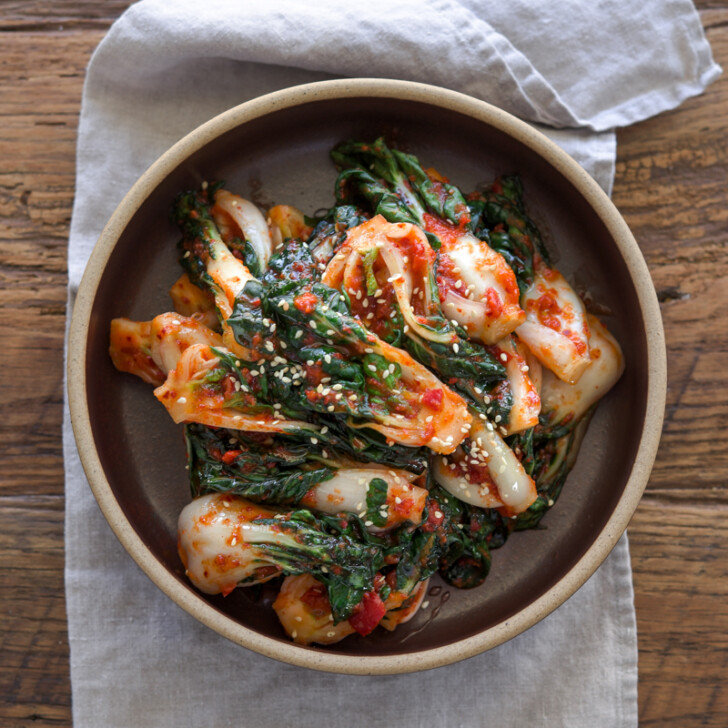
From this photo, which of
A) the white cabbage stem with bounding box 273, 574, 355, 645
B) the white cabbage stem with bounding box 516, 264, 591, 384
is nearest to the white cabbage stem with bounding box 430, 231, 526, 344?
the white cabbage stem with bounding box 516, 264, 591, 384

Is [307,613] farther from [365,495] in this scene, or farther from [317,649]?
[365,495]

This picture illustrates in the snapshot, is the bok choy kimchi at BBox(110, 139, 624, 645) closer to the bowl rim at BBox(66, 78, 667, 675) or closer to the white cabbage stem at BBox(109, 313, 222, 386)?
the white cabbage stem at BBox(109, 313, 222, 386)

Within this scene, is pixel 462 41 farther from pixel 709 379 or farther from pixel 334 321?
pixel 709 379

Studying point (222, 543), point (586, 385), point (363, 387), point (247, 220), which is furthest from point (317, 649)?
point (247, 220)

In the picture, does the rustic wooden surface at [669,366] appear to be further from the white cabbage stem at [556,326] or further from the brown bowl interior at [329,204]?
the white cabbage stem at [556,326]

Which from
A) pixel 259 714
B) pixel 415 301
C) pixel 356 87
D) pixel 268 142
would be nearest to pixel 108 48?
pixel 268 142

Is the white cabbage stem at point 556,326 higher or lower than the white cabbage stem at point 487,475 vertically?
higher

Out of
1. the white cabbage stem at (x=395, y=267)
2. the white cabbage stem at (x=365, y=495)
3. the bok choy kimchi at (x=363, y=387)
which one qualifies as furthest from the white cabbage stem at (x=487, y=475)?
the white cabbage stem at (x=395, y=267)
